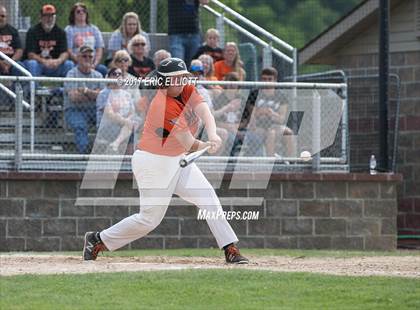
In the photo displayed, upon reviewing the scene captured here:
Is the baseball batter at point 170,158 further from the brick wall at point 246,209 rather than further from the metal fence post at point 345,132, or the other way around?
the metal fence post at point 345,132

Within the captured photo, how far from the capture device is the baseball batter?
10.8m

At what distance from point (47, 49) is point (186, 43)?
7.35 ft

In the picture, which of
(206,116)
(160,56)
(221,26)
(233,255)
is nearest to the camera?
(206,116)

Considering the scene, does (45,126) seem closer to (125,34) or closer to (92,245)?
(125,34)

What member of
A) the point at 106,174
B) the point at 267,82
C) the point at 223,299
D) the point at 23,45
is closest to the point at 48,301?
the point at 223,299

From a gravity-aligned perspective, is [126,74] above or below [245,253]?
above

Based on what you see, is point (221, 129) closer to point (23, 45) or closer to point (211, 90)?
point (211, 90)

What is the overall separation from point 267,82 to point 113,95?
88.3 inches

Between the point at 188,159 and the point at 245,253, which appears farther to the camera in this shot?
the point at 245,253

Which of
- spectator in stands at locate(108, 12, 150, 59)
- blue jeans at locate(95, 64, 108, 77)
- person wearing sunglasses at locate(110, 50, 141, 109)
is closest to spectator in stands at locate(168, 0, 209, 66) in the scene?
spectator in stands at locate(108, 12, 150, 59)

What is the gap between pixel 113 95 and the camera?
14.4 meters

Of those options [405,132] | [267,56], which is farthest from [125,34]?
[405,132]

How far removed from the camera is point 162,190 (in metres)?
10.8

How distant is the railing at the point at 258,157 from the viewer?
1427 cm
